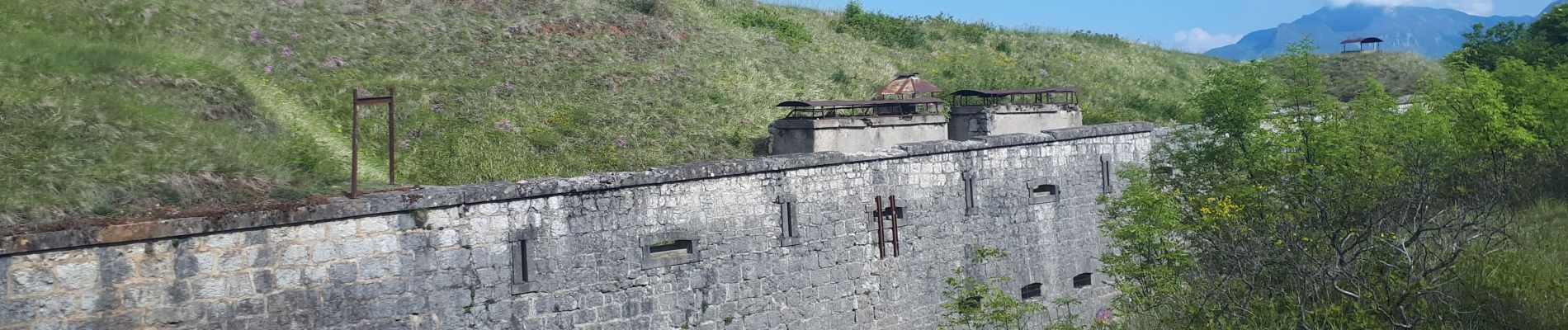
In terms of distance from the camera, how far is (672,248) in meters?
12.8

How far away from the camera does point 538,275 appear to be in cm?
1129

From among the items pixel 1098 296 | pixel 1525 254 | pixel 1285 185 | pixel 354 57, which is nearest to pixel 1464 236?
pixel 1525 254

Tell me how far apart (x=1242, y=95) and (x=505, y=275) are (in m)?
13.5

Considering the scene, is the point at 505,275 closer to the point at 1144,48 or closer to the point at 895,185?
the point at 895,185

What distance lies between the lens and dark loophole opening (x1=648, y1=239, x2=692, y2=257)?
12492 mm

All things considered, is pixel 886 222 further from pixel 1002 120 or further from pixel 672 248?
pixel 1002 120

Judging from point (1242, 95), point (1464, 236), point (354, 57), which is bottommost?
point (1464, 236)

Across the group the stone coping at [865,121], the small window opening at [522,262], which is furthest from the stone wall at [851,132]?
the small window opening at [522,262]

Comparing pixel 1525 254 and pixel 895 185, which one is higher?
pixel 895 185

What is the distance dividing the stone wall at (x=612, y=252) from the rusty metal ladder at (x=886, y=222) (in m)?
0.09

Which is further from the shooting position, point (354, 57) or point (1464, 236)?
point (354, 57)

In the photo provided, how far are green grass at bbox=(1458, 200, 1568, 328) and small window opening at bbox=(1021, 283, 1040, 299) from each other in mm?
6849

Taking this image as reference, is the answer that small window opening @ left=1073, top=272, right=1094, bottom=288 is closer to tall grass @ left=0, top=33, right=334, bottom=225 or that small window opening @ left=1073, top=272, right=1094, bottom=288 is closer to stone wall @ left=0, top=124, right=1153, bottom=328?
stone wall @ left=0, top=124, right=1153, bottom=328

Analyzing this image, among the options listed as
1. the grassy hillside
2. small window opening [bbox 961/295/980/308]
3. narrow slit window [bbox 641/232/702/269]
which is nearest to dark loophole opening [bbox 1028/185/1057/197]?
small window opening [bbox 961/295/980/308]
